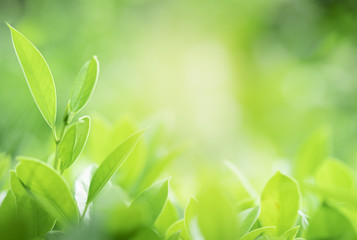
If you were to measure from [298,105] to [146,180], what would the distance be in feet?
5.07

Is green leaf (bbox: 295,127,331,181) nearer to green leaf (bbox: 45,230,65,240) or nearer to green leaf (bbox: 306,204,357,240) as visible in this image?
green leaf (bbox: 306,204,357,240)

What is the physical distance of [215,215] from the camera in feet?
1.01

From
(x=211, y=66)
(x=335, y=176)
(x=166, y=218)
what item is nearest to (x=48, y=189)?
(x=166, y=218)

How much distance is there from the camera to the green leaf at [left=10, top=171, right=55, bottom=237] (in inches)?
13.7

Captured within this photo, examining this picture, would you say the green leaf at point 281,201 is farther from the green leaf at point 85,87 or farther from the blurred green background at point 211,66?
the blurred green background at point 211,66

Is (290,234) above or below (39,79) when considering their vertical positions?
below

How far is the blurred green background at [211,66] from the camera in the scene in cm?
155

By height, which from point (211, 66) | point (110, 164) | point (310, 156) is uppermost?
point (110, 164)

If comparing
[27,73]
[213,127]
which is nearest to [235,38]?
[213,127]

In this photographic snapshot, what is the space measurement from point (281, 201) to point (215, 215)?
0.36ft

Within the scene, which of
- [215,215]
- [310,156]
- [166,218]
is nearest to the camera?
[215,215]

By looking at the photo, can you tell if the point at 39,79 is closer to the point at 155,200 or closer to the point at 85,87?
the point at 85,87

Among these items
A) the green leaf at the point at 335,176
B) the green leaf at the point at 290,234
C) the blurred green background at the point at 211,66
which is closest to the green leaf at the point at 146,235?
the green leaf at the point at 290,234

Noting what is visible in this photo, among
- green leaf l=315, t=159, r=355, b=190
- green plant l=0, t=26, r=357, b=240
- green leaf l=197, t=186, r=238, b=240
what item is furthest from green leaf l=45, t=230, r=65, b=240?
green leaf l=315, t=159, r=355, b=190
